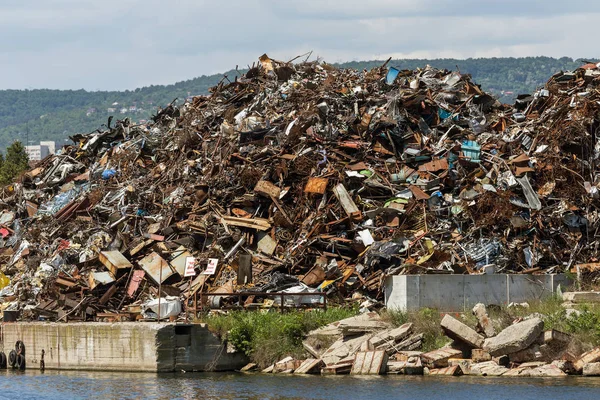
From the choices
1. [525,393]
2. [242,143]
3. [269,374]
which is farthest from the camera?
Answer: [242,143]

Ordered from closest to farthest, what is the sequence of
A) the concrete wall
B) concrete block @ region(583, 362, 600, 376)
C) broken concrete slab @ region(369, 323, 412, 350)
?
concrete block @ region(583, 362, 600, 376) → broken concrete slab @ region(369, 323, 412, 350) → the concrete wall

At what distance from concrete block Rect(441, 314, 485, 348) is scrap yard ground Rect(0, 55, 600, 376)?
1.9 inches

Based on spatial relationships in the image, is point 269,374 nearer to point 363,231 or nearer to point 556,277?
point 363,231

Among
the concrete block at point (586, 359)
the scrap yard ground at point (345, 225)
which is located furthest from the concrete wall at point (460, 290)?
the concrete block at point (586, 359)

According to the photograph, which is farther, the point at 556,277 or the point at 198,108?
the point at 198,108

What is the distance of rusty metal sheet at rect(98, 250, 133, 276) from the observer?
33.9 m

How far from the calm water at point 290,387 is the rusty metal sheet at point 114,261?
480 cm

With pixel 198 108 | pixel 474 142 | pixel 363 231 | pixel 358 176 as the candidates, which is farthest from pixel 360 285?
pixel 198 108

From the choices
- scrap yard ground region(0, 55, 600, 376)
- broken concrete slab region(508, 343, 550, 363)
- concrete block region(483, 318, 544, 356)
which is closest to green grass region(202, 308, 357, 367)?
scrap yard ground region(0, 55, 600, 376)

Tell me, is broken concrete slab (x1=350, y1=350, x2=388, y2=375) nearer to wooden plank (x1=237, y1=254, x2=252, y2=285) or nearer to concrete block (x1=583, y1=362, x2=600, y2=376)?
concrete block (x1=583, y1=362, x2=600, y2=376)

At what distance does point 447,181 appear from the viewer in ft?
112

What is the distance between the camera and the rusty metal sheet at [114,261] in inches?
1334

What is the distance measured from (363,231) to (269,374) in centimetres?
610

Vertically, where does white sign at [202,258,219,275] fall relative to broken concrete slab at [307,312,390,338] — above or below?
above
